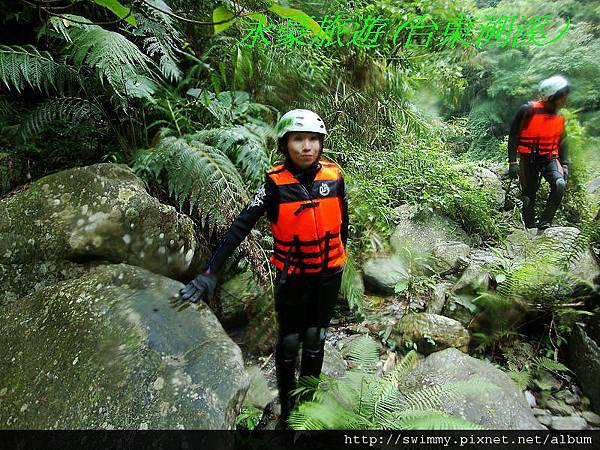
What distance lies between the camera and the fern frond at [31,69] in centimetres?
216

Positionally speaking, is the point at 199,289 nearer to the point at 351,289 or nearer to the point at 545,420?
the point at 351,289

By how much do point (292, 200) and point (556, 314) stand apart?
2693 millimetres

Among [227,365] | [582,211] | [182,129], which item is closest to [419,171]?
[582,211]

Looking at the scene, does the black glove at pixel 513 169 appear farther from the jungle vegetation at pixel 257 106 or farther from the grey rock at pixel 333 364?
the grey rock at pixel 333 364

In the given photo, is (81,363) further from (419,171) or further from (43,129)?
(419,171)

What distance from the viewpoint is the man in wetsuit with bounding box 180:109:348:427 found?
188 cm

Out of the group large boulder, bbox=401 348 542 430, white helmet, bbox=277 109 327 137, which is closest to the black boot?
large boulder, bbox=401 348 542 430

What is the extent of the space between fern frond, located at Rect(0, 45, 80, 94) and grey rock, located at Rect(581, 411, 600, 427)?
452 centimetres

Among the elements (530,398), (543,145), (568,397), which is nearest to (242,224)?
(543,145)

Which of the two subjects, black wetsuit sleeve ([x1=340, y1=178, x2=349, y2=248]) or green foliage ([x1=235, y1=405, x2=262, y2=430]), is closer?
black wetsuit sleeve ([x1=340, y1=178, x2=349, y2=248])

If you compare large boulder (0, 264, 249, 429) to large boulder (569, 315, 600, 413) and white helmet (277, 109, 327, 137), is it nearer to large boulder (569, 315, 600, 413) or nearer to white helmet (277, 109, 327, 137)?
white helmet (277, 109, 327, 137)

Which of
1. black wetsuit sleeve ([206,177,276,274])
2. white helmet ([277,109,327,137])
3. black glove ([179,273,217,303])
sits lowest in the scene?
black glove ([179,273,217,303])

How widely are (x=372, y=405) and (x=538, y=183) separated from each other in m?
2.41

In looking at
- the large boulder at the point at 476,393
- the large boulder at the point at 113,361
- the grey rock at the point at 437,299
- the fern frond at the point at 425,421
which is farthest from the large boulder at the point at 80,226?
the grey rock at the point at 437,299
